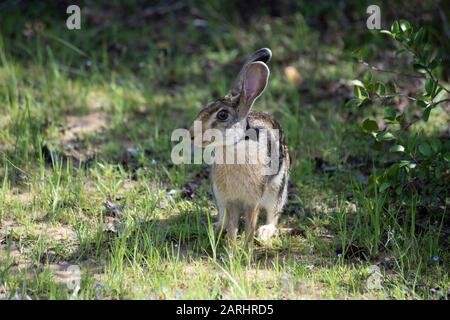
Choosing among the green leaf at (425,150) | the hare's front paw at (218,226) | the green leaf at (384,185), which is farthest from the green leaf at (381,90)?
the hare's front paw at (218,226)

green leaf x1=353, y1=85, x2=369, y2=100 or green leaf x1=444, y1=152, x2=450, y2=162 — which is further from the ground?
green leaf x1=353, y1=85, x2=369, y2=100

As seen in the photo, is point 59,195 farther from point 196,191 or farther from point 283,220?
point 283,220

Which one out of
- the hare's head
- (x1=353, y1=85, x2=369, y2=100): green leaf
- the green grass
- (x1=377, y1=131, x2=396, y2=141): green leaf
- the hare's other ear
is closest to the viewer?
the green grass

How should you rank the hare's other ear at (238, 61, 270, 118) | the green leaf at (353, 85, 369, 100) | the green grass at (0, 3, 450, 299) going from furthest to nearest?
1. the green leaf at (353, 85, 369, 100)
2. the hare's other ear at (238, 61, 270, 118)
3. the green grass at (0, 3, 450, 299)

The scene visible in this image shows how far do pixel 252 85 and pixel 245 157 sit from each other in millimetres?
471

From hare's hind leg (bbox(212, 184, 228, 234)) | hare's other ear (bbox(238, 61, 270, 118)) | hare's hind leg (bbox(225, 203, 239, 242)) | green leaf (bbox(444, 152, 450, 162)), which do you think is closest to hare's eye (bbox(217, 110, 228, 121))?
hare's other ear (bbox(238, 61, 270, 118))

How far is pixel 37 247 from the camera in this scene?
4668 mm

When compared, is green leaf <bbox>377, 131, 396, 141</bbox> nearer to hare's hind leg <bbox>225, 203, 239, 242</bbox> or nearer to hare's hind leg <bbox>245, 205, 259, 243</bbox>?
hare's hind leg <bbox>245, 205, 259, 243</bbox>

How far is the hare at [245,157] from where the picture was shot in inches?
188

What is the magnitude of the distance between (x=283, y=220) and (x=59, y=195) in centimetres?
161

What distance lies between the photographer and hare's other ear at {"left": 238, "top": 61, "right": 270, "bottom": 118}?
488 cm

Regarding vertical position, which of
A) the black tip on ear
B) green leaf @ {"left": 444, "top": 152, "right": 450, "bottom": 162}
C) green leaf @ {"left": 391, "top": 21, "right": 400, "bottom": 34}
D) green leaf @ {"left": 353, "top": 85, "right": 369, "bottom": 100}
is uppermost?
green leaf @ {"left": 391, "top": 21, "right": 400, "bottom": 34}

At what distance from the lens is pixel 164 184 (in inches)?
228
